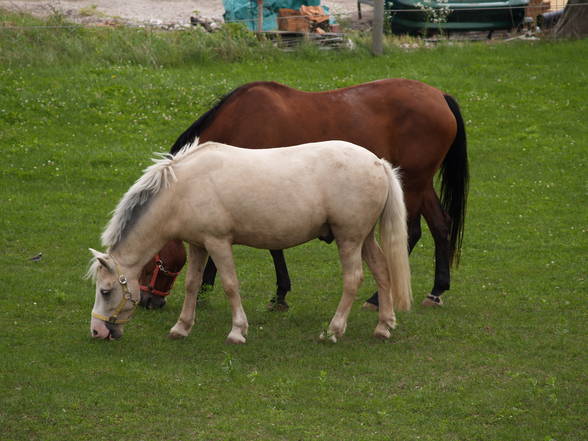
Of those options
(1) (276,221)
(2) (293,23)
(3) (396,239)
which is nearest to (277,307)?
(1) (276,221)

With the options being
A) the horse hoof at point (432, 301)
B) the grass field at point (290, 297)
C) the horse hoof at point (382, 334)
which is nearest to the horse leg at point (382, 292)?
the horse hoof at point (382, 334)

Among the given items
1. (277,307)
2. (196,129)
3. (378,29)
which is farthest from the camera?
(378,29)

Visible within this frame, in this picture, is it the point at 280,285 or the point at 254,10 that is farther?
the point at 254,10

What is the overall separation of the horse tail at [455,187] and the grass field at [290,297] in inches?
22.8

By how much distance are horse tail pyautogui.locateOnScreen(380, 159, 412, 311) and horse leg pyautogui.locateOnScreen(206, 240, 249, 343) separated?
138 centimetres

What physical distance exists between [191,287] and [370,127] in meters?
2.55

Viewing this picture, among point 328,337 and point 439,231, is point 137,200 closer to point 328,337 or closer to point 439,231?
point 328,337

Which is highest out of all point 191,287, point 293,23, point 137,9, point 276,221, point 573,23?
point 137,9

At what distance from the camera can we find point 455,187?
8.97 meters

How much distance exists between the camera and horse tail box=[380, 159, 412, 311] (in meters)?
7.32

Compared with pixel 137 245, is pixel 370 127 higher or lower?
higher

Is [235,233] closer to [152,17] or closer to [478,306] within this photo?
[478,306]

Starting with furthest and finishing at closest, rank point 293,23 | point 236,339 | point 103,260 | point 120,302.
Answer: point 293,23 → point 236,339 → point 120,302 → point 103,260

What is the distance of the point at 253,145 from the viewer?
8.19 meters
